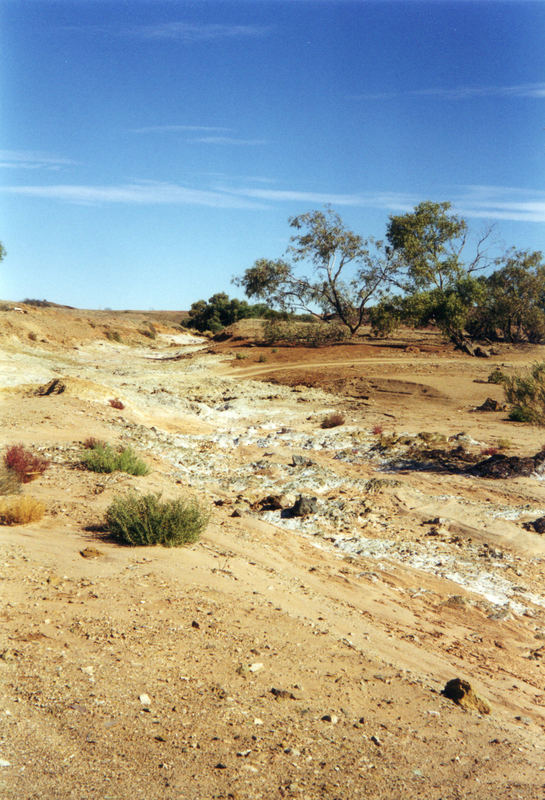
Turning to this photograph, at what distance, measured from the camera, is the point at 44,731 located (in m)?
3.62

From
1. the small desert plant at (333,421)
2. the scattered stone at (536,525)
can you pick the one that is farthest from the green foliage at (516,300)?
the scattered stone at (536,525)

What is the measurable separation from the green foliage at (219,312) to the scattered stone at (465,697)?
59688 mm

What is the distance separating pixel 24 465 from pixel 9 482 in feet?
3.70

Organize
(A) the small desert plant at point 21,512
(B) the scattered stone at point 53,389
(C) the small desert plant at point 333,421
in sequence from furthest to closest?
(B) the scattered stone at point 53,389, (C) the small desert plant at point 333,421, (A) the small desert plant at point 21,512

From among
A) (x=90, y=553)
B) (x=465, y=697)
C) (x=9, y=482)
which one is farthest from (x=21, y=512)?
(x=465, y=697)

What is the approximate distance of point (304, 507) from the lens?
1029 centimetres

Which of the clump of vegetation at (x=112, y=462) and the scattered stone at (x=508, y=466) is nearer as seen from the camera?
the clump of vegetation at (x=112, y=462)

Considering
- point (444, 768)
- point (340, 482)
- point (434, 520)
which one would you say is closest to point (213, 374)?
point (340, 482)

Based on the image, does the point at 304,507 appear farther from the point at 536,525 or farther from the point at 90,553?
the point at 90,553

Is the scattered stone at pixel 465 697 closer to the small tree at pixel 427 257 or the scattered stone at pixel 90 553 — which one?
the scattered stone at pixel 90 553

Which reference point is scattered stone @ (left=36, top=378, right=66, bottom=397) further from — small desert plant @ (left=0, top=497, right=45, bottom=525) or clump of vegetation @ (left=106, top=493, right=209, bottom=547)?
clump of vegetation @ (left=106, top=493, right=209, bottom=547)

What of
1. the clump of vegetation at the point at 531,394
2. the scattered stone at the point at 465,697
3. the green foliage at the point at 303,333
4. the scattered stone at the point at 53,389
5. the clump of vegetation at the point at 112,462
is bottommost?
the scattered stone at the point at 465,697

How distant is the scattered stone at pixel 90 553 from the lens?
669cm

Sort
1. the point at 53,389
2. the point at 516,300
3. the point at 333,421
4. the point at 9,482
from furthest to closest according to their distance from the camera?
the point at 516,300 < the point at 53,389 < the point at 333,421 < the point at 9,482
